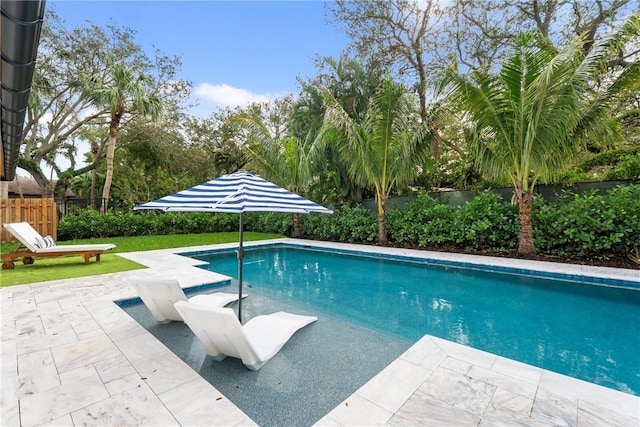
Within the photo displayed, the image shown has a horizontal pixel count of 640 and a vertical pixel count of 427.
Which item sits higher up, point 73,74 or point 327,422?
point 73,74

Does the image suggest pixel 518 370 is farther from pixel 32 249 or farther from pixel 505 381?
pixel 32 249

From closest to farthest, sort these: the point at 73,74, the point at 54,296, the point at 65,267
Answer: the point at 54,296 → the point at 65,267 → the point at 73,74

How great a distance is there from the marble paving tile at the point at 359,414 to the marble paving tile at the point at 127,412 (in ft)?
3.98

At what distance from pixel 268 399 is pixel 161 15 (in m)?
11.9

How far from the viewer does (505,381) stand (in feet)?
9.12

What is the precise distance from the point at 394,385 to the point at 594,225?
7750 mm

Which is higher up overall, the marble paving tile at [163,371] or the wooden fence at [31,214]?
the wooden fence at [31,214]

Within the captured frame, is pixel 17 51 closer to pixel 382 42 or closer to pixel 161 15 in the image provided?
pixel 161 15

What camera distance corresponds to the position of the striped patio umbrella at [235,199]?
10.6 feet

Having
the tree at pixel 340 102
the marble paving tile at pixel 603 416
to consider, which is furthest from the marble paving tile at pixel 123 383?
the tree at pixel 340 102

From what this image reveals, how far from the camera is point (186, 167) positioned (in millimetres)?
20703

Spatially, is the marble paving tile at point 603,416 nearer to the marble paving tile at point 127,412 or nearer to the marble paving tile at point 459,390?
the marble paving tile at point 459,390

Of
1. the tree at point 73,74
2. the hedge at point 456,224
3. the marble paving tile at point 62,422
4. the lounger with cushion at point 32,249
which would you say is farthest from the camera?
the tree at point 73,74

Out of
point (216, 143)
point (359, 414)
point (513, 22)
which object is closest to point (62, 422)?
point (359, 414)
